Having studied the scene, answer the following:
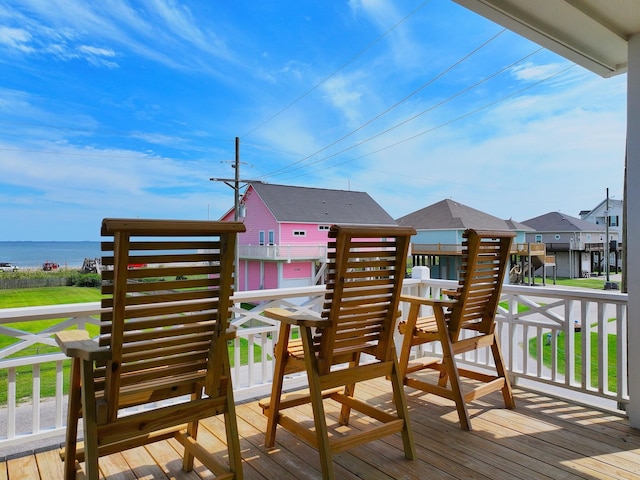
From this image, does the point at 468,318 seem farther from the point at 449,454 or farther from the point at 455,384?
the point at 449,454

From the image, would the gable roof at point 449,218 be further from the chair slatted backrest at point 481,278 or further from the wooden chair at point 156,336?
the wooden chair at point 156,336

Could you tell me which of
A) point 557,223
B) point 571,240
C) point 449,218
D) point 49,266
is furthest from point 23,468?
point 449,218

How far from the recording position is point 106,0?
34.7 ft

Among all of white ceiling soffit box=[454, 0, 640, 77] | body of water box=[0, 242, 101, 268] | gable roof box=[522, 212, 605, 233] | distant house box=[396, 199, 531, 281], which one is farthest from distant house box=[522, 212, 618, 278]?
body of water box=[0, 242, 101, 268]

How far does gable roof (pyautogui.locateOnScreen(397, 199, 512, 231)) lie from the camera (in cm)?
1399

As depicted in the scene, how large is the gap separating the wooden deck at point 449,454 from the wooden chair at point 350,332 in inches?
6.0

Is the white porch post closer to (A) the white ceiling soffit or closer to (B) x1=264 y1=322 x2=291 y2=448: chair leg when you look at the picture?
(A) the white ceiling soffit

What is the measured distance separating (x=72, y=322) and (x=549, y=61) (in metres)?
10.1

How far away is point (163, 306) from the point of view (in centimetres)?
149

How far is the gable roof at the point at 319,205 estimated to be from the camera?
A: 9812 mm

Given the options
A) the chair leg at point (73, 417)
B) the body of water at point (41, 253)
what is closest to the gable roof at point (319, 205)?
the body of water at point (41, 253)

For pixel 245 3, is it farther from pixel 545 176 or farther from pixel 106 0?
pixel 545 176

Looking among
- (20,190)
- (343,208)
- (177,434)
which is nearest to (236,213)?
(343,208)

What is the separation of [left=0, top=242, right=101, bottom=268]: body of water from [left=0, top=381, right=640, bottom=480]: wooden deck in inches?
197
